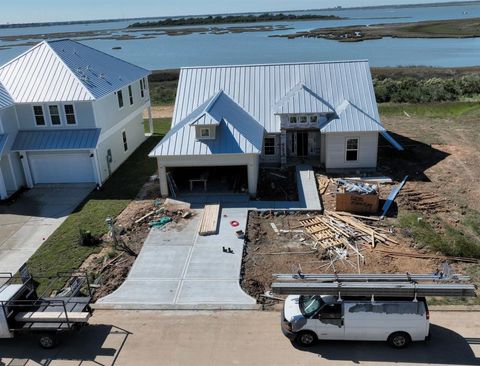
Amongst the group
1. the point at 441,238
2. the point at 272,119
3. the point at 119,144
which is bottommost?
the point at 441,238

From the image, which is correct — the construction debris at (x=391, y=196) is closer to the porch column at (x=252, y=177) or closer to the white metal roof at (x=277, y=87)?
the white metal roof at (x=277, y=87)

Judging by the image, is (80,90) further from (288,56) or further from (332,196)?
(288,56)

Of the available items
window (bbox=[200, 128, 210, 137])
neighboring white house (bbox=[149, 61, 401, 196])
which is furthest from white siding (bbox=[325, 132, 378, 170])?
window (bbox=[200, 128, 210, 137])

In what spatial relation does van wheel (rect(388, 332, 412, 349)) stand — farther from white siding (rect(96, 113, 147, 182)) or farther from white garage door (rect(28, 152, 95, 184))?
white garage door (rect(28, 152, 95, 184))

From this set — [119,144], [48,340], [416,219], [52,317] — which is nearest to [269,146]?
[119,144]

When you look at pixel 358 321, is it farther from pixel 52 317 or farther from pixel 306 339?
pixel 52 317
